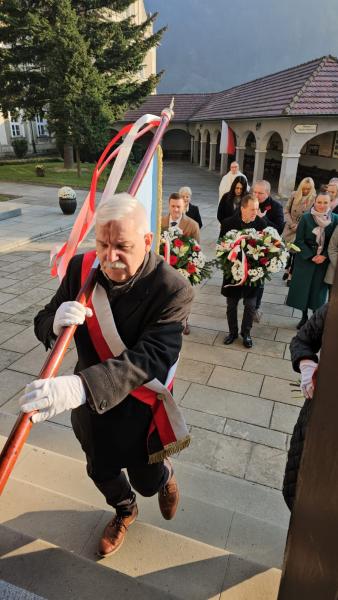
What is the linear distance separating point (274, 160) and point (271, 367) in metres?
24.5

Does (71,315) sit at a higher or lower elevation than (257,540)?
higher

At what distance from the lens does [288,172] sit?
52.6 feet

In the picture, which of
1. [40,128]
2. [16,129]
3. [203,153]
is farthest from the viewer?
[40,128]

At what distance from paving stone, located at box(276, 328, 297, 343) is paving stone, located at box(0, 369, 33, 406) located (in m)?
3.32

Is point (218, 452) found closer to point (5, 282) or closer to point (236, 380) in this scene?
point (236, 380)

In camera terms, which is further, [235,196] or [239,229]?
[235,196]

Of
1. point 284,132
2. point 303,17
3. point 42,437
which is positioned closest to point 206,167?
point 284,132

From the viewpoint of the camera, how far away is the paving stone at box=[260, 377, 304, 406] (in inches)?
168

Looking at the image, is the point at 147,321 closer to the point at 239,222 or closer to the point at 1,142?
the point at 239,222

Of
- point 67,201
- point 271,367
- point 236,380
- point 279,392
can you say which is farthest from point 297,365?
point 67,201

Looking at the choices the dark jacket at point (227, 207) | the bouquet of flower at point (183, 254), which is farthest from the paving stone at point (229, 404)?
the dark jacket at point (227, 207)

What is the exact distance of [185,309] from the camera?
1997mm

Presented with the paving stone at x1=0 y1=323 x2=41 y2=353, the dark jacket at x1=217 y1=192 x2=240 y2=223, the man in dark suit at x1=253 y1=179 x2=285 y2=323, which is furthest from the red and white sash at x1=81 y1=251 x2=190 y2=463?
the dark jacket at x1=217 y1=192 x2=240 y2=223

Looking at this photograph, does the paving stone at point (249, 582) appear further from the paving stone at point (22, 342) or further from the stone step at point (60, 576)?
the paving stone at point (22, 342)
